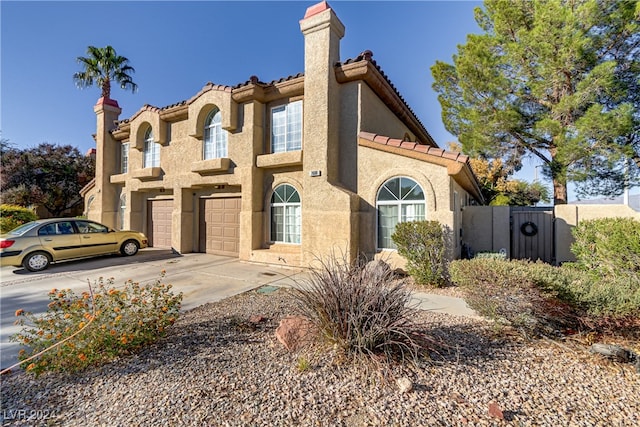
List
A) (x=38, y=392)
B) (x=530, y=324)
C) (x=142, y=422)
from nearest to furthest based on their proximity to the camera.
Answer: (x=142, y=422), (x=38, y=392), (x=530, y=324)

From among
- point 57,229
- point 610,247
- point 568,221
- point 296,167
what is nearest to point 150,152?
point 57,229

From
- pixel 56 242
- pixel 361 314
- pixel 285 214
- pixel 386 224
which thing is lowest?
pixel 361 314

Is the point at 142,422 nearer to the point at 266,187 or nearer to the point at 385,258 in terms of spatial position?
the point at 385,258

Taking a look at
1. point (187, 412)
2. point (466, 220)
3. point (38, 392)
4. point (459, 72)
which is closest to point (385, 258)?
point (466, 220)

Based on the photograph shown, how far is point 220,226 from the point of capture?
1270 centimetres

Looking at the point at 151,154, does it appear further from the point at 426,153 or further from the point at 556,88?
the point at 556,88

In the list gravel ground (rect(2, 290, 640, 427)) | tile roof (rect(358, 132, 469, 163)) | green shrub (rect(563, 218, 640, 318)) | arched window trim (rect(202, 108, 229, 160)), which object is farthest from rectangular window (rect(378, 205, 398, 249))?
arched window trim (rect(202, 108, 229, 160))

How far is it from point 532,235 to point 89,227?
58.7ft

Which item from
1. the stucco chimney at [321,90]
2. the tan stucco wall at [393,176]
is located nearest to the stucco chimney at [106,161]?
the stucco chimney at [321,90]

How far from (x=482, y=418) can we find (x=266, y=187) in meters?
9.99

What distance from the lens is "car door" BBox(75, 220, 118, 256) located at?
10753 mm

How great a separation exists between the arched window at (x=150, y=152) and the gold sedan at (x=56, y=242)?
14.2 ft

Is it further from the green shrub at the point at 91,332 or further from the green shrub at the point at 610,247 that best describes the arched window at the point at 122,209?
the green shrub at the point at 610,247

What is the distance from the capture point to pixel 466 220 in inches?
439
